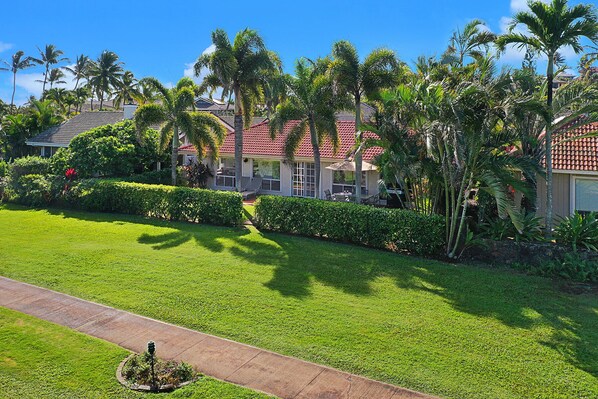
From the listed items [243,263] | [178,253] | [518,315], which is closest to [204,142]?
[178,253]

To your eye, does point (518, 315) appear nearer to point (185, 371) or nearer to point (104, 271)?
point (185, 371)

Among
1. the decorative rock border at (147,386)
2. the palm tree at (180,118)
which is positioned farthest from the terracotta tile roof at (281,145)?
the decorative rock border at (147,386)

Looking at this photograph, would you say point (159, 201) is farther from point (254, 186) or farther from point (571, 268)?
point (571, 268)

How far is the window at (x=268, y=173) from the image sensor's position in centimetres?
2817

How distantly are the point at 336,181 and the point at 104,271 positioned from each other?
1511 cm

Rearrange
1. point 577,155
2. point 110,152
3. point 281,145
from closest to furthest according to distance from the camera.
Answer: point 577,155
point 110,152
point 281,145

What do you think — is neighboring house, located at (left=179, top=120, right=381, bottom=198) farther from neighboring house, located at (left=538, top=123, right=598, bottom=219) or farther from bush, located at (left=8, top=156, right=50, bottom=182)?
neighboring house, located at (left=538, top=123, right=598, bottom=219)

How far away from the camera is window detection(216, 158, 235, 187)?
29.3m

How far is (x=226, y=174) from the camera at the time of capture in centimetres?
2958

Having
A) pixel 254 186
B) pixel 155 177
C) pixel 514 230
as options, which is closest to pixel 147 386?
pixel 514 230

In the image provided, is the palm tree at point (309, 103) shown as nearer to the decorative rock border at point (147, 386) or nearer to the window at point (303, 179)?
the window at point (303, 179)

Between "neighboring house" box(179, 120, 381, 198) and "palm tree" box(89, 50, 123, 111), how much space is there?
1546 inches

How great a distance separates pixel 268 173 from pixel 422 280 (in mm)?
17105

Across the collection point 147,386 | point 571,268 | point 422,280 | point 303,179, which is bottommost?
point 147,386
